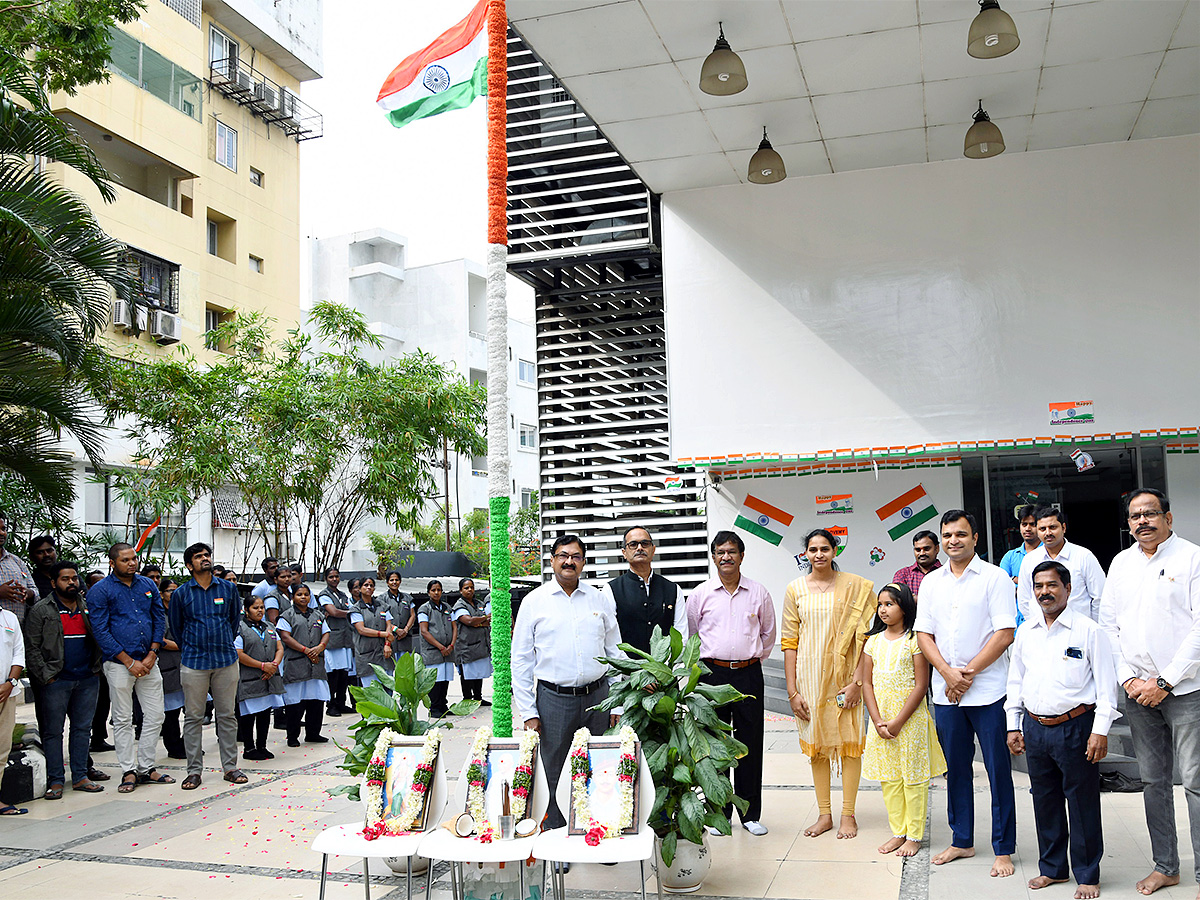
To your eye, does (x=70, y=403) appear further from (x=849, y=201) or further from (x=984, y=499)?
(x=984, y=499)

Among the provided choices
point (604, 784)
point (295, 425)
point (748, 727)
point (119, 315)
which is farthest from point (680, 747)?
point (119, 315)

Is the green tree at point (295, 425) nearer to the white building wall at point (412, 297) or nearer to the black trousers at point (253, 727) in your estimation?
the black trousers at point (253, 727)

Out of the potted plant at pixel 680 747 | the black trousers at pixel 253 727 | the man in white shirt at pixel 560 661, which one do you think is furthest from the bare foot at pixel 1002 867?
the black trousers at pixel 253 727

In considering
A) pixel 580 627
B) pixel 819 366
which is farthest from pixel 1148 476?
pixel 580 627

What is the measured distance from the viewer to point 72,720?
26.5 ft

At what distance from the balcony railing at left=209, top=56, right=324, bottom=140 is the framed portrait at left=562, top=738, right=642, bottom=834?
75.6 ft

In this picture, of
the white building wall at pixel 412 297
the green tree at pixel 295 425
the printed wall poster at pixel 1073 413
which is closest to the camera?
the printed wall poster at pixel 1073 413

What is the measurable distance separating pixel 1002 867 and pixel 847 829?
1020 millimetres

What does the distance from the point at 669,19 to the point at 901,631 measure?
4.82m

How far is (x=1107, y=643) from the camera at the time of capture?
4742mm

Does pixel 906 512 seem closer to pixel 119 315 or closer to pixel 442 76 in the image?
pixel 442 76

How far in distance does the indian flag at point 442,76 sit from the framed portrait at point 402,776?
3408 mm

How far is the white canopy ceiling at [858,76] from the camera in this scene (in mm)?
7605

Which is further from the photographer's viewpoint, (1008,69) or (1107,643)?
(1008,69)
